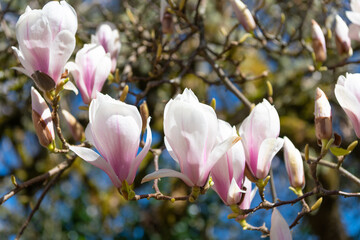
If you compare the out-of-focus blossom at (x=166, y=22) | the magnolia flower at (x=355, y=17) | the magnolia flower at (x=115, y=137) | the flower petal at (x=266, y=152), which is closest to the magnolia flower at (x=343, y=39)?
the magnolia flower at (x=355, y=17)

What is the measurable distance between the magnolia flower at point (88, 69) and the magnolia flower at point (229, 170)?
0.97 feet

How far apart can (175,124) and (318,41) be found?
56 centimetres

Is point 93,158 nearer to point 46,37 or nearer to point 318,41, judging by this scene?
point 46,37

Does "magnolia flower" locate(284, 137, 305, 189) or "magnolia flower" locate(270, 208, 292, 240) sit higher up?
"magnolia flower" locate(284, 137, 305, 189)

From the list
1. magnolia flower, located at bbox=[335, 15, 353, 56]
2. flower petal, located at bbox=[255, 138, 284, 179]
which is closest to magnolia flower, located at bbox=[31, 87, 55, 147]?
flower petal, located at bbox=[255, 138, 284, 179]

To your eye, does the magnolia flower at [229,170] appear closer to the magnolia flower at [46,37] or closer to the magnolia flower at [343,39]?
the magnolia flower at [46,37]

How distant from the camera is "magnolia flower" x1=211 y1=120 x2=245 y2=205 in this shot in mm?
612

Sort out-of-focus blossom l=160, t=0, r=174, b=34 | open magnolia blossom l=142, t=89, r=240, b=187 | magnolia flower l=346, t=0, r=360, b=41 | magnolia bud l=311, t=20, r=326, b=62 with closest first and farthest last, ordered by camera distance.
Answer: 1. open magnolia blossom l=142, t=89, r=240, b=187
2. magnolia flower l=346, t=0, r=360, b=41
3. magnolia bud l=311, t=20, r=326, b=62
4. out-of-focus blossom l=160, t=0, r=174, b=34

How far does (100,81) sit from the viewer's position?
2.72 feet

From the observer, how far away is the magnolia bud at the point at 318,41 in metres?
0.99

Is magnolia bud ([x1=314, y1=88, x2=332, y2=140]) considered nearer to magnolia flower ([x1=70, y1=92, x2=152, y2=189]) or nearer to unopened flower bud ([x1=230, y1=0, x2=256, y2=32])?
magnolia flower ([x1=70, y1=92, x2=152, y2=189])

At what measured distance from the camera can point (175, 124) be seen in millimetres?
572

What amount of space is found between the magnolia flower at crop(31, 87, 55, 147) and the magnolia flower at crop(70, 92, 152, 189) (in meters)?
0.12

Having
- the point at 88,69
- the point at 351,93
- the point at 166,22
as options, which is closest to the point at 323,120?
the point at 351,93
